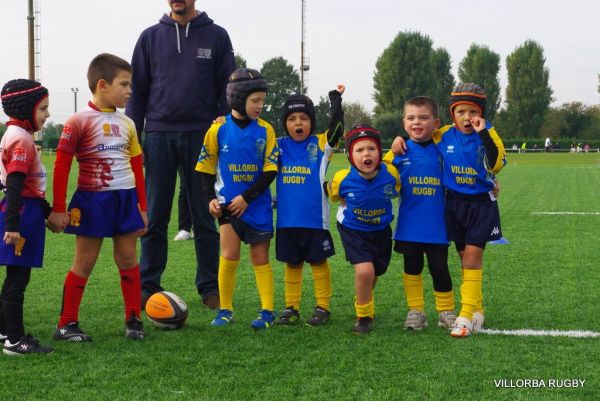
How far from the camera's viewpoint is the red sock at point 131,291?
477 cm

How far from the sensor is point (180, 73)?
5645 millimetres

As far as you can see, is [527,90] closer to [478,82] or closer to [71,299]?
[478,82]

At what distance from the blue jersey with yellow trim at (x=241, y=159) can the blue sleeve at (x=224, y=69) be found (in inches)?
29.1

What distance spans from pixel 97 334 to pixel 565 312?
3326 millimetres

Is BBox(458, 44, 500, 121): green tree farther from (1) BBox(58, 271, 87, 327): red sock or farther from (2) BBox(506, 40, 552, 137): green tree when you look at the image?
(1) BBox(58, 271, 87, 327): red sock

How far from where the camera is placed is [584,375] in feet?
12.5

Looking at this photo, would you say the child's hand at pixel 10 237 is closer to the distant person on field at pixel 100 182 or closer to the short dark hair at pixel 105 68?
the distant person on field at pixel 100 182

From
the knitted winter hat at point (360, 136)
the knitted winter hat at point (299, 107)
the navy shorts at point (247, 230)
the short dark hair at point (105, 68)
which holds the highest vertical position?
the short dark hair at point (105, 68)

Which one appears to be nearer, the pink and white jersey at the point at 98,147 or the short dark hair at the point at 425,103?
the pink and white jersey at the point at 98,147

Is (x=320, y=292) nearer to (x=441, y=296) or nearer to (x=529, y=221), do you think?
(x=441, y=296)

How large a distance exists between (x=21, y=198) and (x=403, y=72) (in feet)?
254

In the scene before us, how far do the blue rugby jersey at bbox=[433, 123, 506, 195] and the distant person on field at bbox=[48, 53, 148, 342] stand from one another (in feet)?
6.81

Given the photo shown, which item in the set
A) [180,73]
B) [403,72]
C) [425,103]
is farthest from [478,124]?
[403,72]

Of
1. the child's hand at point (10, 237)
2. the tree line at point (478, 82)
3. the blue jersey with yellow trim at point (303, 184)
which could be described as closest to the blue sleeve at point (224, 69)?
the blue jersey with yellow trim at point (303, 184)
